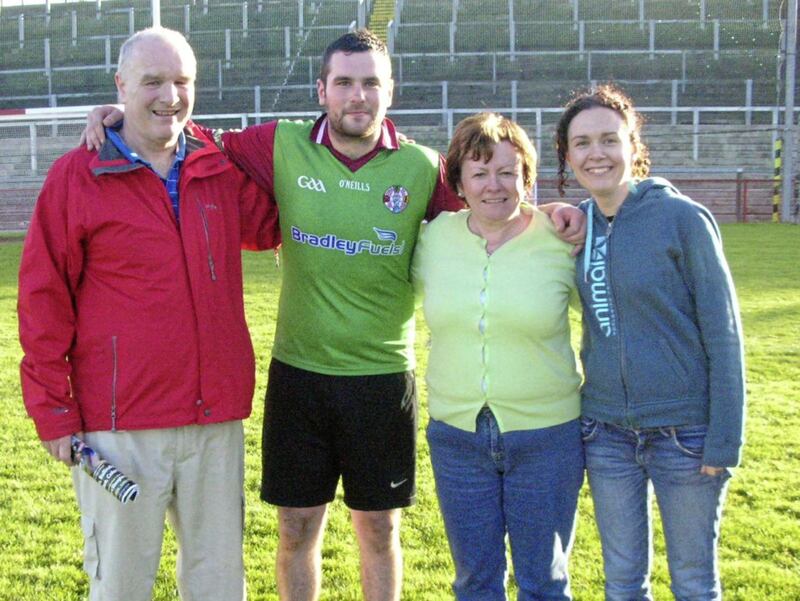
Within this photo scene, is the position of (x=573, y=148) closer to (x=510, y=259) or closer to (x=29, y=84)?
(x=510, y=259)

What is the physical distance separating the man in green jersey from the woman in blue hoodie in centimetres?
68

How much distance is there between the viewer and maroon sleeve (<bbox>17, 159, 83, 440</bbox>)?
2.81 m

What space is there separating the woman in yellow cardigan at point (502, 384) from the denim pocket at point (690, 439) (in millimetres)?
302

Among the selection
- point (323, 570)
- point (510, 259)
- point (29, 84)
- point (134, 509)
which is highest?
point (29, 84)

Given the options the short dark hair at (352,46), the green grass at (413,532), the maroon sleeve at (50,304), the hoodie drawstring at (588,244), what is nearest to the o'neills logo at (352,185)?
the short dark hair at (352,46)

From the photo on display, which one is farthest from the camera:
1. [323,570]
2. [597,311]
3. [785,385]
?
[785,385]

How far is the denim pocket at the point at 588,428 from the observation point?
2.93 meters

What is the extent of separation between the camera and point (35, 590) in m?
3.80

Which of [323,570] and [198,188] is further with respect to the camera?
[323,570]

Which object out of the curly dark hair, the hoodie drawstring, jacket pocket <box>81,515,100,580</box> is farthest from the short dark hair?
jacket pocket <box>81,515,100,580</box>

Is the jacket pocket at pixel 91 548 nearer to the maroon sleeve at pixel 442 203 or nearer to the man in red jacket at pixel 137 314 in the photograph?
the man in red jacket at pixel 137 314

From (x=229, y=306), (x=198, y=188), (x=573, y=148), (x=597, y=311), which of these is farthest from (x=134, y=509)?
(x=573, y=148)

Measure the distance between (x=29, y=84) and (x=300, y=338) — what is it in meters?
29.0

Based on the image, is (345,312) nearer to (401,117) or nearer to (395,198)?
(395,198)
